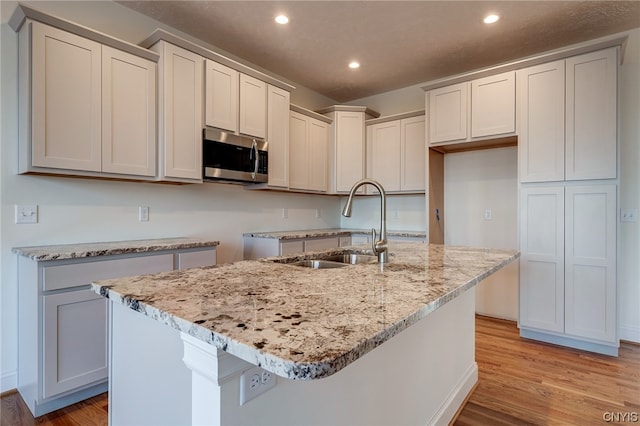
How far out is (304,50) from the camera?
338cm

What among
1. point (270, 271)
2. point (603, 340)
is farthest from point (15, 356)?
point (603, 340)

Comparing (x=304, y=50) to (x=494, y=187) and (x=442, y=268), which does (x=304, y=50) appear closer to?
(x=494, y=187)

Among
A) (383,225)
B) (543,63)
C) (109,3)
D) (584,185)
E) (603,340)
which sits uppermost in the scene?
(109,3)

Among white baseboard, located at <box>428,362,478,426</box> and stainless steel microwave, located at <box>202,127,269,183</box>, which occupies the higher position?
stainless steel microwave, located at <box>202,127,269,183</box>

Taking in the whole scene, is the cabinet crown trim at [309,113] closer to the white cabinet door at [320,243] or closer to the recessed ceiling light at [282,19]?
the recessed ceiling light at [282,19]

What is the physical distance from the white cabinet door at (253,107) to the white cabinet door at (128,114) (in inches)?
31.9

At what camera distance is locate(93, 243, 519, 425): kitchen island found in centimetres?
62

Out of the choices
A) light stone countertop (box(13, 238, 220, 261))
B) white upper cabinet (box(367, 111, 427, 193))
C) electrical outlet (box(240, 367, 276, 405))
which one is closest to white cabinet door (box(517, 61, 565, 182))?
white upper cabinet (box(367, 111, 427, 193))

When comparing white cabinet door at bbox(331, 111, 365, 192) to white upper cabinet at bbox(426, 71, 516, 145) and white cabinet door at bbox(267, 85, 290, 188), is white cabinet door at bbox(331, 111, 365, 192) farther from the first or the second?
white upper cabinet at bbox(426, 71, 516, 145)

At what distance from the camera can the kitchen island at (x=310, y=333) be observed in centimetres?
62

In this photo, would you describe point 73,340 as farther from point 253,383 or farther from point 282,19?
point 282,19

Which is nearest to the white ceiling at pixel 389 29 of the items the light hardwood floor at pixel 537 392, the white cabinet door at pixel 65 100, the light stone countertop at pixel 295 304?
the white cabinet door at pixel 65 100

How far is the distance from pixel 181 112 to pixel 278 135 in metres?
1.10

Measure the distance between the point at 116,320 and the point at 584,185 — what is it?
11.3 ft
